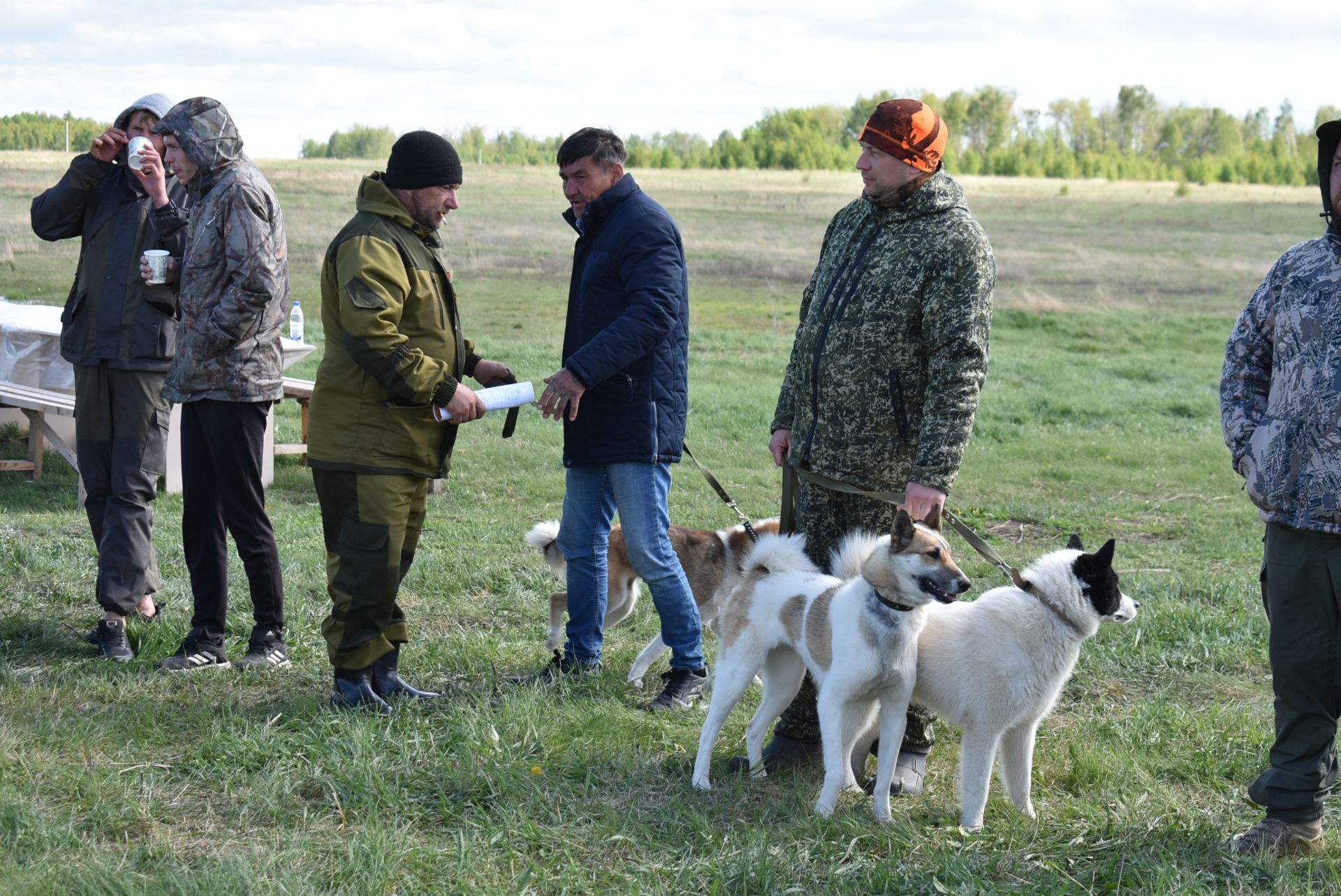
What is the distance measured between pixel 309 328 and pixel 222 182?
12.1 metres

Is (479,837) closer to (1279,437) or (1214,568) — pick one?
(1279,437)

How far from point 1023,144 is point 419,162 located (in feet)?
348

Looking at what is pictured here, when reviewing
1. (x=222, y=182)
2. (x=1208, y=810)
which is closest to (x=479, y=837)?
(x=1208, y=810)

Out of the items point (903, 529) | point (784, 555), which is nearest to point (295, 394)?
Result: point (784, 555)

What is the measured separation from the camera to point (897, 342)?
3.75 m

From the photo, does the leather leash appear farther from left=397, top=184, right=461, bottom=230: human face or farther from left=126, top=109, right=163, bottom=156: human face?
left=126, top=109, right=163, bottom=156: human face

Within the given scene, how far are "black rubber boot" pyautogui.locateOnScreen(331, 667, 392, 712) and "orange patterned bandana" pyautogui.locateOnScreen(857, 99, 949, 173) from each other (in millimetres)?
2710

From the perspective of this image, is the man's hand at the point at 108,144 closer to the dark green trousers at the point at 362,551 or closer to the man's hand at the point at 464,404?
the dark green trousers at the point at 362,551

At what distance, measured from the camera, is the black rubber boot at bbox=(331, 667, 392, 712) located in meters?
4.45

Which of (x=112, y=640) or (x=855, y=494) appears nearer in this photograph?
(x=855, y=494)

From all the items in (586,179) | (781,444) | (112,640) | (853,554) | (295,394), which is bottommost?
(112,640)

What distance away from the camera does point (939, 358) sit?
3.65 meters

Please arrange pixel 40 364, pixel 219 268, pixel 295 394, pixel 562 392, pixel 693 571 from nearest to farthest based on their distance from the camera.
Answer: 1. pixel 562 392
2. pixel 219 268
3. pixel 693 571
4. pixel 40 364
5. pixel 295 394

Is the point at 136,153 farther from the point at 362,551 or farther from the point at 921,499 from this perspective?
the point at 921,499
